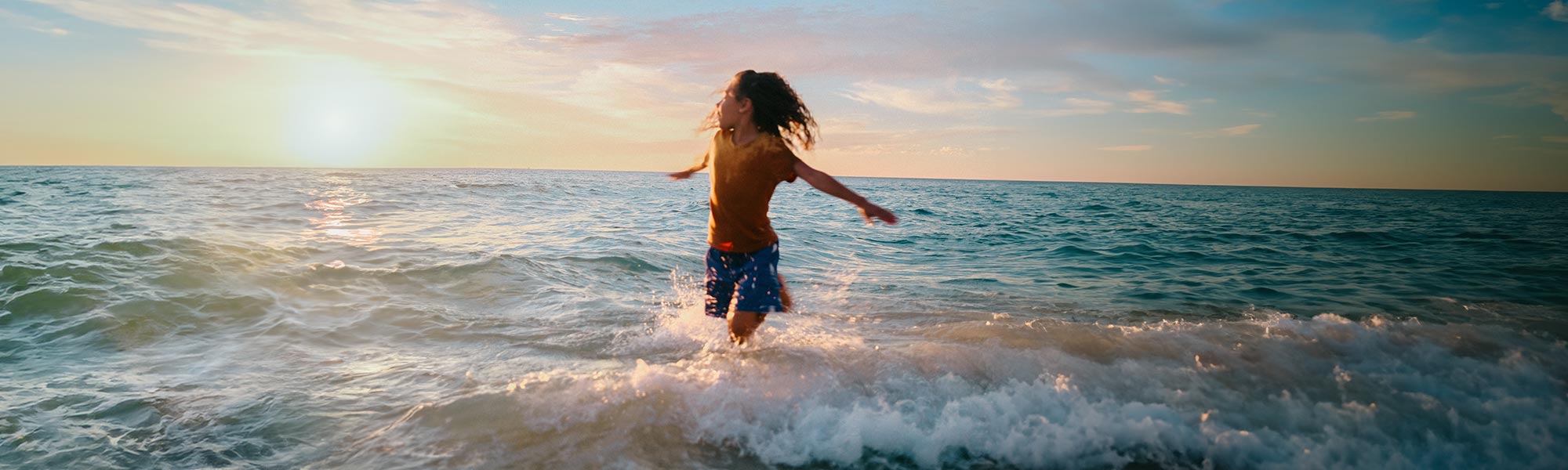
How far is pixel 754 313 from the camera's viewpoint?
4410 millimetres

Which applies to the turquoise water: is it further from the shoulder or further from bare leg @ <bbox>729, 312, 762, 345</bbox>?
the shoulder

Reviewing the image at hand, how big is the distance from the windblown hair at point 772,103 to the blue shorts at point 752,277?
73 centimetres

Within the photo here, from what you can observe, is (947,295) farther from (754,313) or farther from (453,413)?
(453,413)

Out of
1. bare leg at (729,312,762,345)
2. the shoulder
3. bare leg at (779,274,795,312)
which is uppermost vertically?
the shoulder

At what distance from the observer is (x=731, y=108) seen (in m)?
4.03

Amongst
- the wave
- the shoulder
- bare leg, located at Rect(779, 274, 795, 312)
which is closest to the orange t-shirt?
the shoulder

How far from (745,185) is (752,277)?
58cm

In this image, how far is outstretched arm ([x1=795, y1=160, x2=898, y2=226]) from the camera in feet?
12.6

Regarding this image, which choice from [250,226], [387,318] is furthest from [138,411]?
[250,226]

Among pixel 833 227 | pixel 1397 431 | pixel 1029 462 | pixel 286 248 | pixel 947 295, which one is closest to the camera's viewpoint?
pixel 1029 462

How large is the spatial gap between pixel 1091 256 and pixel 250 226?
15.0 metres

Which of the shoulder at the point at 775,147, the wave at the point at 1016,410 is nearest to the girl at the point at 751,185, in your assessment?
the shoulder at the point at 775,147

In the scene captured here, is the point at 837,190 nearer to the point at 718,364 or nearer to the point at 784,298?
the point at 784,298

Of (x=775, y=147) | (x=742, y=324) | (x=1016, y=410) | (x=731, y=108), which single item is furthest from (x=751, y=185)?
(x=1016, y=410)
